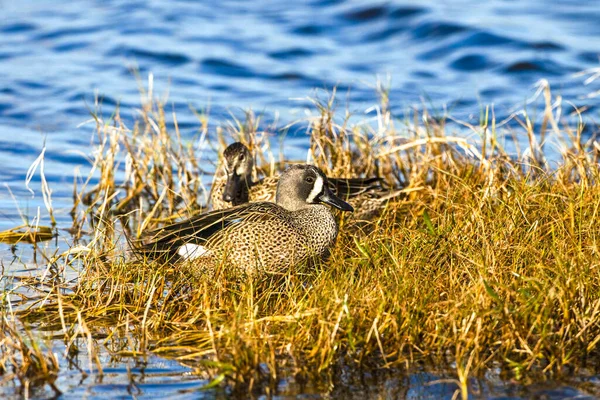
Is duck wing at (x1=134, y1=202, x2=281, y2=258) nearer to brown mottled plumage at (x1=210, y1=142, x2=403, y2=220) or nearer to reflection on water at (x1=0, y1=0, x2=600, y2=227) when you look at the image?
brown mottled plumage at (x1=210, y1=142, x2=403, y2=220)

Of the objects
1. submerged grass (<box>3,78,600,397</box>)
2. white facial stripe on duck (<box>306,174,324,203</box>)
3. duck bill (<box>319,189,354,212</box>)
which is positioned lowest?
submerged grass (<box>3,78,600,397</box>)

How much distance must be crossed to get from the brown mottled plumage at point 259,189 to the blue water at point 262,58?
1.51 metres

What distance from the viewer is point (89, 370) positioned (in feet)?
12.2

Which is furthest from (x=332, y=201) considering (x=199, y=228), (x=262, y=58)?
(x=262, y=58)

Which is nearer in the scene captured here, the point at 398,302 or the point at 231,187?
the point at 398,302

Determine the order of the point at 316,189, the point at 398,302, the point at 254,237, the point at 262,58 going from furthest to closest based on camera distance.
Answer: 1. the point at 262,58
2. the point at 316,189
3. the point at 254,237
4. the point at 398,302

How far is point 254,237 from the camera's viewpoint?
4.83 m

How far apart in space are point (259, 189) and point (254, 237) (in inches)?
53.4

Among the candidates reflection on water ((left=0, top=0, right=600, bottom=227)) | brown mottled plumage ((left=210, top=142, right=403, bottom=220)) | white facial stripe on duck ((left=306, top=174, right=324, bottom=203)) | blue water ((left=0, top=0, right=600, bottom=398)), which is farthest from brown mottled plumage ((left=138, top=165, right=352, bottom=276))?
reflection on water ((left=0, top=0, right=600, bottom=227))

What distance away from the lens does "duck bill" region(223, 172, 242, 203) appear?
233 inches

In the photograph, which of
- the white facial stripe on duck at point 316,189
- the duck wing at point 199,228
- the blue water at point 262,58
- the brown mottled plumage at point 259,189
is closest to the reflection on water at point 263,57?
the blue water at point 262,58

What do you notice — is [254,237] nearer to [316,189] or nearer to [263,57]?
[316,189]

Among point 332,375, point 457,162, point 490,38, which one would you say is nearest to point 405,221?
point 457,162

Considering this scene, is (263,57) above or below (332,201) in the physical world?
above
